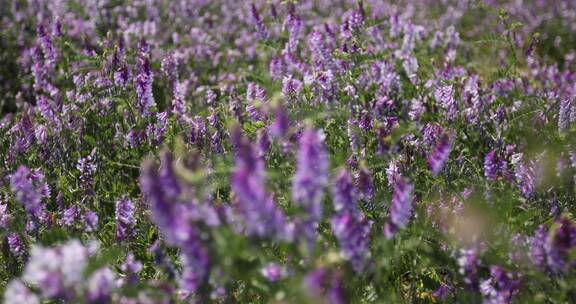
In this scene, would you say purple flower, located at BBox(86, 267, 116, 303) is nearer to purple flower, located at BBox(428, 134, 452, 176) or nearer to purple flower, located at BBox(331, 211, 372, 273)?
purple flower, located at BBox(331, 211, 372, 273)

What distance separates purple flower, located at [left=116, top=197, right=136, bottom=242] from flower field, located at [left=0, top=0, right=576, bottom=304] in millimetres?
13

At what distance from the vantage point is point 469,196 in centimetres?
345

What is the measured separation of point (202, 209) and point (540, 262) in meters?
1.49

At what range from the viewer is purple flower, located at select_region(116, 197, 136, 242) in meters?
3.28

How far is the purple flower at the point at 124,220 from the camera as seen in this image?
328 centimetres

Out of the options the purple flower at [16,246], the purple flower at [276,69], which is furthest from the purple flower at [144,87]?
the purple flower at [276,69]

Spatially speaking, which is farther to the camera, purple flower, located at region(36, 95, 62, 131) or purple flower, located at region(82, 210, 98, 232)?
purple flower, located at region(36, 95, 62, 131)

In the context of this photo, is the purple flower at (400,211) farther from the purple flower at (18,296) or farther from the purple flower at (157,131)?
the purple flower at (157,131)

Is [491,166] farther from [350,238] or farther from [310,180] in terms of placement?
[310,180]

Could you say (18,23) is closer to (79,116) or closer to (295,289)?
(79,116)

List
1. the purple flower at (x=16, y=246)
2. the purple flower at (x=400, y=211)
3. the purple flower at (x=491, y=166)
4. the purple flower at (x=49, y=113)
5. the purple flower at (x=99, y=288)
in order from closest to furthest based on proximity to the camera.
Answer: the purple flower at (x=99, y=288) < the purple flower at (x=400, y=211) < the purple flower at (x=16, y=246) < the purple flower at (x=491, y=166) < the purple flower at (x=49, y=113)

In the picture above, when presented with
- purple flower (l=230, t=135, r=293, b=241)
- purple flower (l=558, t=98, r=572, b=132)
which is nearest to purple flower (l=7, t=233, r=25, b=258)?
purple flower (l=230, t=135, r=293, b=241)

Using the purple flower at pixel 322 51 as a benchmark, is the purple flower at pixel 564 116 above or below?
above

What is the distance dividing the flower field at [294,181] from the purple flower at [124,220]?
0.01 meters
